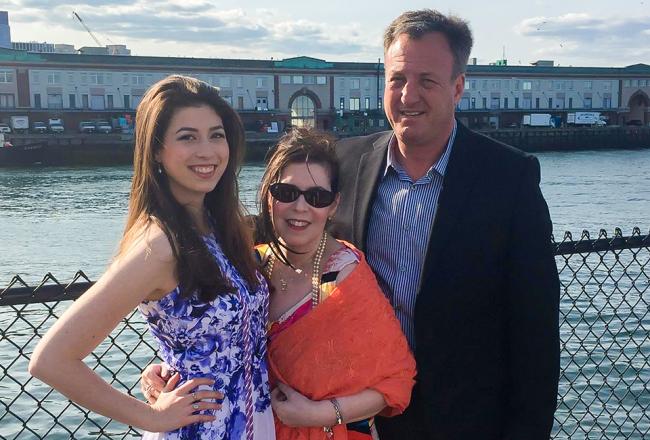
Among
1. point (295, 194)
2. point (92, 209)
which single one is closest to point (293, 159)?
point (295, 194)

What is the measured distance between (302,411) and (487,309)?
74 cm

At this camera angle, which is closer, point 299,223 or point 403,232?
point 299,223

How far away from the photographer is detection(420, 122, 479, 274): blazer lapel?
100 inches

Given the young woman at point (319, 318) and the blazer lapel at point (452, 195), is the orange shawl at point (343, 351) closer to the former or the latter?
the young woman at point (319, 318)

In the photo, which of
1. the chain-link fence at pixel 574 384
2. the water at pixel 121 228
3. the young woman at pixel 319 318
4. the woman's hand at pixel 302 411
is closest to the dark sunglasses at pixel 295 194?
the young woman at pixel 319 318

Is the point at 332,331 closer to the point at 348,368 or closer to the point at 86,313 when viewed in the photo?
the point at 348,368

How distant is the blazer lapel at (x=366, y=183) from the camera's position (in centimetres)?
272

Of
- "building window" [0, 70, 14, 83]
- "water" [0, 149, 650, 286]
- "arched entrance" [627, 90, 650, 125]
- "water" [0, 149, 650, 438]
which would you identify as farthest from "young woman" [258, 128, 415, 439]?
"arched entrance" [627, 90, 650, 125]

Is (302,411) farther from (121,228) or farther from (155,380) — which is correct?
(121,228)

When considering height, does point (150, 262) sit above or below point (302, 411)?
above

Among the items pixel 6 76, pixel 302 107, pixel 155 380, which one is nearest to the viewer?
pixel 155 380

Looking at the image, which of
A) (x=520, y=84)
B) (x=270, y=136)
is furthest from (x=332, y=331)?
(x=520, y=84)

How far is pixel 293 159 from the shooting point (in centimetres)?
242

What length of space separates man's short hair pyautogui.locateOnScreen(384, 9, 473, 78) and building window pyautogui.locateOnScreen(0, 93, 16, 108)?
60.6 meters
